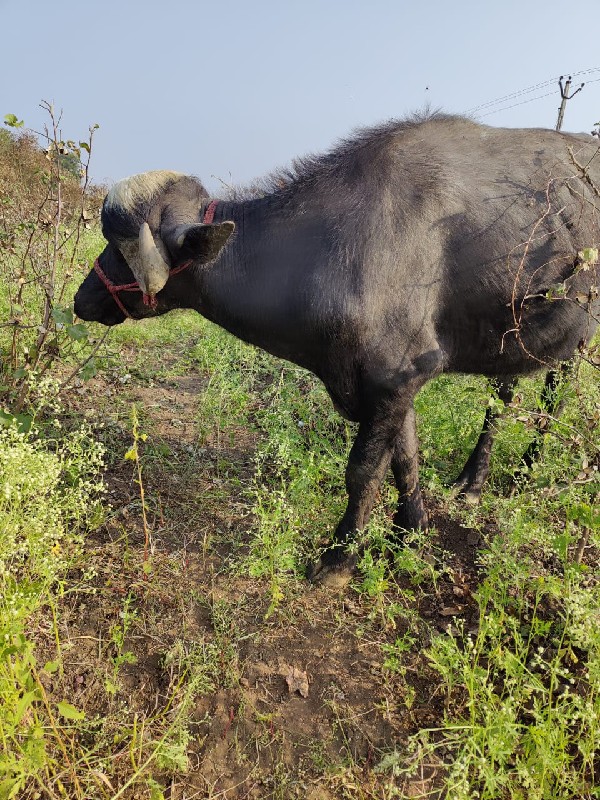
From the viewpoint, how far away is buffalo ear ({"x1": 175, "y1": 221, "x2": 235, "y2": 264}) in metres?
2.66

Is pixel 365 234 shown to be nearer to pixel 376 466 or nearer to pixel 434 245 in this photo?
pixel 434 245

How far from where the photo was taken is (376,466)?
297 centimetres

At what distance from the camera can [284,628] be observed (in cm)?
267

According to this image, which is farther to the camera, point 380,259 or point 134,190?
point 134,190

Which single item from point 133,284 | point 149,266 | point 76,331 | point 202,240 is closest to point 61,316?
point 76,331

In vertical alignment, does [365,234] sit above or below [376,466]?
above

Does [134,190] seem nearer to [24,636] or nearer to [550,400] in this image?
[24,636]

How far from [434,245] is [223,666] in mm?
2291

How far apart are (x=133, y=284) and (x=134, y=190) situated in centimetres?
51

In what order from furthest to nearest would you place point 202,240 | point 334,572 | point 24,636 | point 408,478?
1. point 408,478
2. point 334,572
3. point 202,240
4. point 24,636

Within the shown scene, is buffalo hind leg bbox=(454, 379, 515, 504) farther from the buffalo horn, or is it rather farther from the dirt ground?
the buffalo horn

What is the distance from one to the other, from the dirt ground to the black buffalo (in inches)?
19.1

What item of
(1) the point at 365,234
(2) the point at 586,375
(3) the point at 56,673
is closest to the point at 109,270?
(1) the point at 365,234

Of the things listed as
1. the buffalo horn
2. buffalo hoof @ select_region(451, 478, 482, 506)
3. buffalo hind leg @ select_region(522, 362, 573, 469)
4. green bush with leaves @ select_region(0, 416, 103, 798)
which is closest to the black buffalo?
the buffalo horn
